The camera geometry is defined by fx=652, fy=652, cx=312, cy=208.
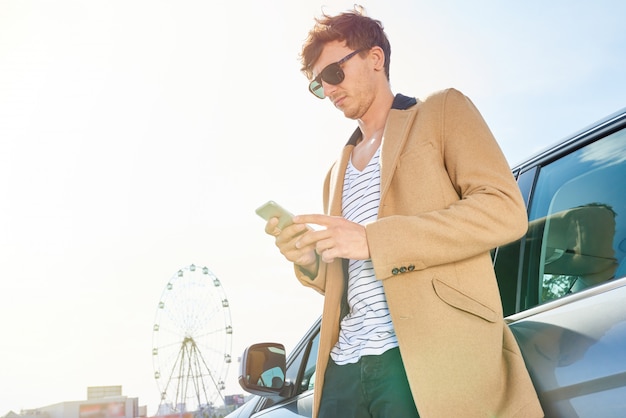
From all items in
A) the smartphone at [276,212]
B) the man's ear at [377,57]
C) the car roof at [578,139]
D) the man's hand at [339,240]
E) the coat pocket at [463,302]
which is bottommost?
the coat pocket at [463,302]

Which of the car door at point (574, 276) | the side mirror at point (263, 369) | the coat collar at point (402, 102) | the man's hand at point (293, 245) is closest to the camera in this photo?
the car door at point (574, 276)

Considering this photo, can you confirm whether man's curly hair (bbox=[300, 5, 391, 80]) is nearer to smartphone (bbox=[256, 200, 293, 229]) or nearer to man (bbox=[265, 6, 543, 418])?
man (bbox=[265, 6, 543, 418])

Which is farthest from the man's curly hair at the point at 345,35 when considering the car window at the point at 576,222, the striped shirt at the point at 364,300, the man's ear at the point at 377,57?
the car window at the point at 576,222

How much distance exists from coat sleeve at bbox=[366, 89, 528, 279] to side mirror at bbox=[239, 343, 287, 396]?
128 centimetres

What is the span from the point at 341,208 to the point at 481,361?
64 cm

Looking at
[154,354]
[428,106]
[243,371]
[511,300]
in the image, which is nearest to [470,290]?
[511,300]

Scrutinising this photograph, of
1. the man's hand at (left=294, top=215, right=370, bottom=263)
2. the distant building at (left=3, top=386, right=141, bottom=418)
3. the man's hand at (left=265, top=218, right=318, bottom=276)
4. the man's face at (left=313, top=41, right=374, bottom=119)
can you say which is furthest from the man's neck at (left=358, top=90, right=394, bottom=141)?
the distant building at (left=3, top=386, right=141, bottom=418)

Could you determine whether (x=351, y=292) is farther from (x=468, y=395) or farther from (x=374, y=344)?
(x=468, y=395)

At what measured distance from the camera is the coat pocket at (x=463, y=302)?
54.4 inches

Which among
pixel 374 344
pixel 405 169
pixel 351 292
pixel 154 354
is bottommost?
pixel 374 344

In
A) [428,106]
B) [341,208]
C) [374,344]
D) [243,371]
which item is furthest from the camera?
[243,371]

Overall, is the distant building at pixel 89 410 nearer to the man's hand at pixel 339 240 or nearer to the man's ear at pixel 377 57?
the man's ear at pixel 377 57

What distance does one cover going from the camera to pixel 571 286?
1.60 m

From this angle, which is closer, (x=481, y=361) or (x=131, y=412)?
(x=481, y=361)
